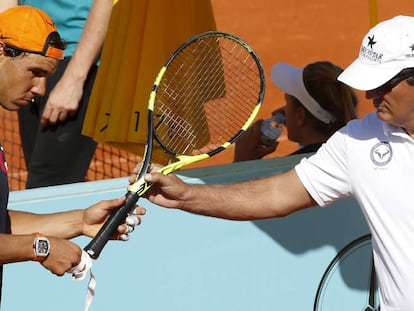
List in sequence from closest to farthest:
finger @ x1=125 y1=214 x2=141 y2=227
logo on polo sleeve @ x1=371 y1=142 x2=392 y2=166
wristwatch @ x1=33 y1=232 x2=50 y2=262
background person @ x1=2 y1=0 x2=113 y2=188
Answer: wristwatch @ x1=33 y1=232 x2=50 y2=262 → finger @ x1=125 y1=214 x2=141 y2=227 → logo on polo sleeve @ x1=371 y1=142 x2=392 y2=166 → background person @ x1=2 y1=0 x2=113 y2=188

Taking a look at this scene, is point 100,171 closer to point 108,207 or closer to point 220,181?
point 220,181

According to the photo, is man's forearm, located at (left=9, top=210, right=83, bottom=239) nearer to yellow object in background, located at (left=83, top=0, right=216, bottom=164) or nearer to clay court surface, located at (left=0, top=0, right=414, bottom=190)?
yellow object in background, located at (left=83, top=0, right=216, bottom=164)

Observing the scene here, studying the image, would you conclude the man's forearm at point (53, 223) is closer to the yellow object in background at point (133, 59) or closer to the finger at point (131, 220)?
the finger at point (131, 220)

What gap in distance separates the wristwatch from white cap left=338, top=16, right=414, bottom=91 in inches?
46.0

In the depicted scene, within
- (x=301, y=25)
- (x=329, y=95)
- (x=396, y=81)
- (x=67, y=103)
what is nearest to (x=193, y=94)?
(x=67, y=103)

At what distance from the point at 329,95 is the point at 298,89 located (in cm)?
15

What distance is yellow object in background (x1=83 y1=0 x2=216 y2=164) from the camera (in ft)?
17.9

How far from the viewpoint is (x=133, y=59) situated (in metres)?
5.48

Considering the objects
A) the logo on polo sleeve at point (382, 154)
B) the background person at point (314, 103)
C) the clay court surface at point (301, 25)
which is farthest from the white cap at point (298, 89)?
the clay court surface at point (301, 25)

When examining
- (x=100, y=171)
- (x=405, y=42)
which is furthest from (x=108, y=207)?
(x=100, y=171)

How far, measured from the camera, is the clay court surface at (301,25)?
12.8 metres

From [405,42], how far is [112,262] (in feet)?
5.56

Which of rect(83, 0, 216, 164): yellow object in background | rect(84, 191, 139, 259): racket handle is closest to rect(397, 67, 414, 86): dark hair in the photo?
rect(84, 191, 139, 259): racket handle

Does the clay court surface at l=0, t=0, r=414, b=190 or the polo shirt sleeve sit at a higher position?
the clay court surface at l=0, t=0, r=414, b=190
